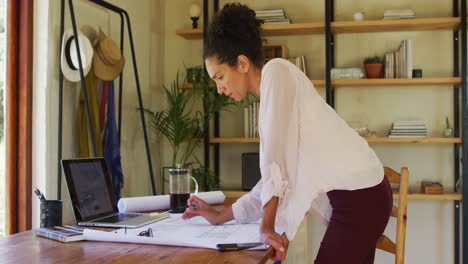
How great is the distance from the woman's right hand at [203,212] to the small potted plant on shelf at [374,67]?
225 centimetres

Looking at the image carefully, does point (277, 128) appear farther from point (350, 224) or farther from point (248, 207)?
point (248, 207)

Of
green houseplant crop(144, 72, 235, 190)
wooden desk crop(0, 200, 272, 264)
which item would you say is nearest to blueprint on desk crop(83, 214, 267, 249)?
wooden desk crop(0, 200, 272, 264)

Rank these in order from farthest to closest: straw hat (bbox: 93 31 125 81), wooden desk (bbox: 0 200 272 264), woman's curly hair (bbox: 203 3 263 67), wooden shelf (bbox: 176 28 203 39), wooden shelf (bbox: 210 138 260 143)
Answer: wooden shelf (bbox: 176 28 203 39) < wooden shelf (bbox: 210 138 260 143) < straw hat (bbox: 93 31 125 81) < woman's curly hair (bbox: 203 3 263 67) < wooden desk (bbox: 0 200 272 264)

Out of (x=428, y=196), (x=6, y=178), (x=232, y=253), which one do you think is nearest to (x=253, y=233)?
(x=232, y=253)

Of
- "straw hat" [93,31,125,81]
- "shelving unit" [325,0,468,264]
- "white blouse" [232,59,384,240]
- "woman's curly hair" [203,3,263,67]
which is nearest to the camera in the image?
"white blouse" [232,59,384,240]

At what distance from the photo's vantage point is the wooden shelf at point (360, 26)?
345 cm

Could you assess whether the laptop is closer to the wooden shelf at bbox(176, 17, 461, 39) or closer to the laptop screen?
the laptop screen

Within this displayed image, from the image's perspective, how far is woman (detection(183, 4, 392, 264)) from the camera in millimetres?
1302

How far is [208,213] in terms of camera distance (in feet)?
5.41

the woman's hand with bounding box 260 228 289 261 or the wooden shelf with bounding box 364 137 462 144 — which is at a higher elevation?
the wooden shelf with bounding box 364 137 462 144

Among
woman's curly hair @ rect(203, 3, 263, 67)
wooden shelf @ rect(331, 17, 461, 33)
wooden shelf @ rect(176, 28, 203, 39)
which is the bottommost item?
woman's curly hair @ rect(203, 3, 263, 67)

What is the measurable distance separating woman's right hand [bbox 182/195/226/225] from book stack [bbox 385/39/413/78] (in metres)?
2.30

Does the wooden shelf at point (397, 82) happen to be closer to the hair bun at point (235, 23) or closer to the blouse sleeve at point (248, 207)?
the blouse sleeve at point (248, 207)

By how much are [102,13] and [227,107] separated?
48.2 inches
